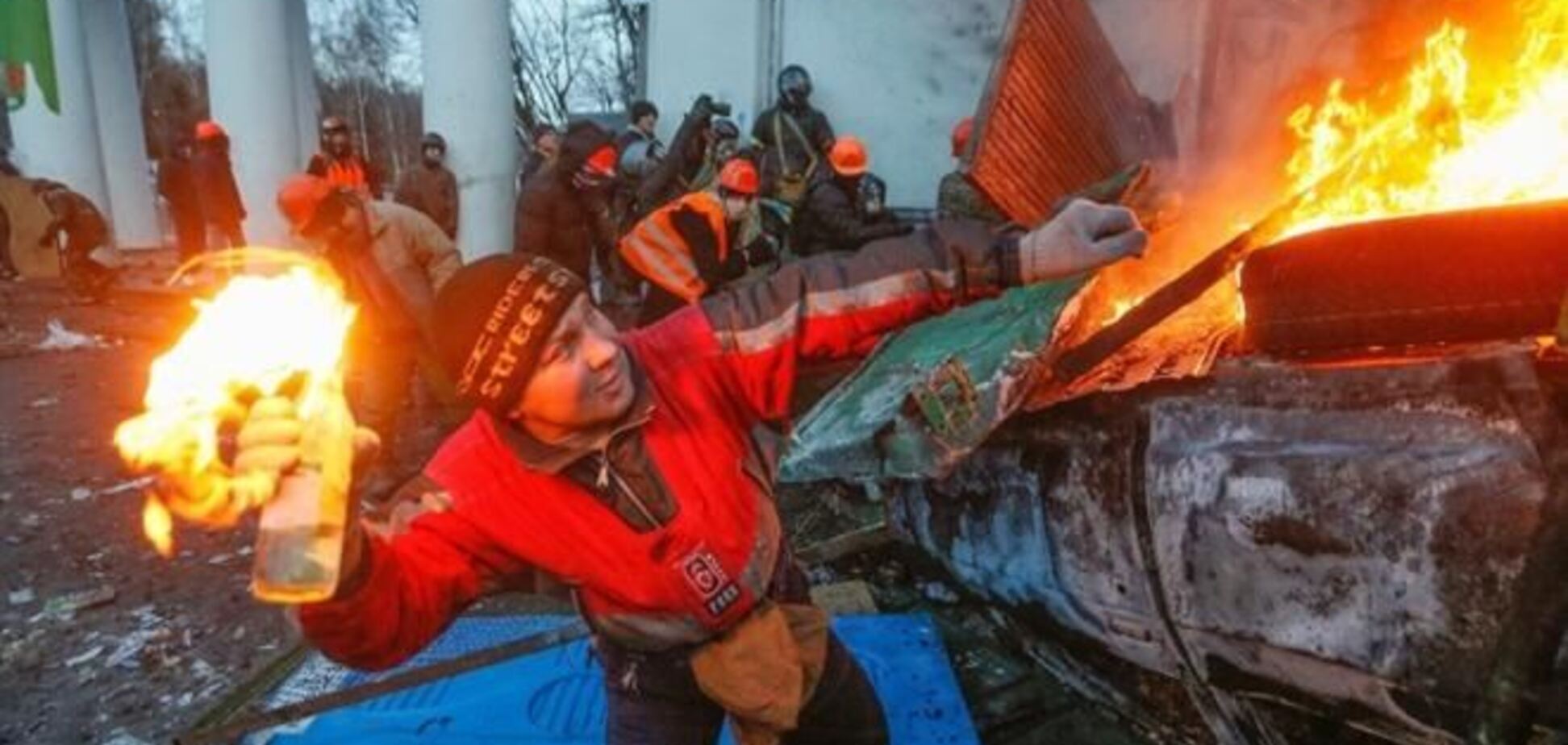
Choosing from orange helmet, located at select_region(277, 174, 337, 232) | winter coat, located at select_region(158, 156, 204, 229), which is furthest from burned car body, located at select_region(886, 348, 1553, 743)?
winter coat, located at select_region(158, 156, 204, 229)

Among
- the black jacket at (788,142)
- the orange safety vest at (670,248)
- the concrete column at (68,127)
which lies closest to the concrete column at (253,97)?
the concrete column at (68,127)

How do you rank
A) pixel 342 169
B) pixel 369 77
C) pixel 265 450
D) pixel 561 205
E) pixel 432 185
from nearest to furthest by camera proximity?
pixel 265 450 → pixel 561 205 → pixel 432 185 → pixel 342 169 → pixel 369 77

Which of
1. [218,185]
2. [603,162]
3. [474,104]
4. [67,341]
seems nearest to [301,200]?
[603,162]

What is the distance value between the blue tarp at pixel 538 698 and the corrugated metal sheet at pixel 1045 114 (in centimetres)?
175

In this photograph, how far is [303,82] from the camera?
1686 centimetres

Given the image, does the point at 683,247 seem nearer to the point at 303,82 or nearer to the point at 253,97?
the point at 253,97

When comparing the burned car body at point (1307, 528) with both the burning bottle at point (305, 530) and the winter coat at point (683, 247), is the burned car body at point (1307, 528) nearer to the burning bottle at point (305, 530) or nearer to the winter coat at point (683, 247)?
the burning bottle at point (305, 530)

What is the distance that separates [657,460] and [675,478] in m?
0.06

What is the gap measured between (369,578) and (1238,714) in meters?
1.91

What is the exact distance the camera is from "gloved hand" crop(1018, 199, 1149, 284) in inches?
71.8

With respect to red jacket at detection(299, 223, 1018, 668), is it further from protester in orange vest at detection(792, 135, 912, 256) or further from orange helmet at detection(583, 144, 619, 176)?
orange helmet at detection(583, 144, 619, 176)

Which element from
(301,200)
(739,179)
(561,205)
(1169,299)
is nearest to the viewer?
(1169,299)

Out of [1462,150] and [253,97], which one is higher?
[253,97]

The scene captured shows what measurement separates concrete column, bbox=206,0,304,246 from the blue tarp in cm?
1077
